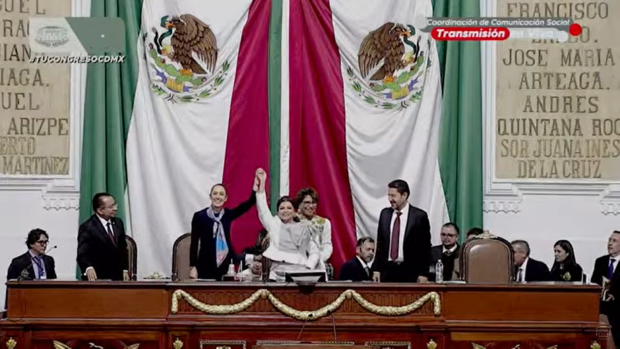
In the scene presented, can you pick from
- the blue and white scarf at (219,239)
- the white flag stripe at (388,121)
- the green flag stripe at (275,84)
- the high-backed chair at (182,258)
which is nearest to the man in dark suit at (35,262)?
the high-backed chair at (182,258)

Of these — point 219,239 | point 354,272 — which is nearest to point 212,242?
point 219,239

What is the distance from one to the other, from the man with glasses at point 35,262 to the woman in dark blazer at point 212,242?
54.5 inches

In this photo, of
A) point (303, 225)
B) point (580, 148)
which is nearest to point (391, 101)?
point (580, 148)

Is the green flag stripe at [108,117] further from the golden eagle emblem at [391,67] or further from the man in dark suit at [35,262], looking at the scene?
the golden eagle emblem at [391,67]

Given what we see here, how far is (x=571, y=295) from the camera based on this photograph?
31.7 ft

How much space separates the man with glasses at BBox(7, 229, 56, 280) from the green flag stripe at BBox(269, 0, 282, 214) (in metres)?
2.68

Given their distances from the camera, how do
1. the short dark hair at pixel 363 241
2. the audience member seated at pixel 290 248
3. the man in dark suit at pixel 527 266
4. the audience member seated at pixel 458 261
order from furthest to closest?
the man in dark suit at pixel 527 266
the short dark hair at pixel 363 241
the audience member seated at pixel 458 261
the audience member seated at pixel 290 248

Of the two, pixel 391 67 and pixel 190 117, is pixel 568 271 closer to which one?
pixel 391 67

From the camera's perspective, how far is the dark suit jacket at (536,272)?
38.9 feet

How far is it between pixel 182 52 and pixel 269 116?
45.8 inches

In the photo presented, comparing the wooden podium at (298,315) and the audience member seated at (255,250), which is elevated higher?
the audience member seated at (255,250)

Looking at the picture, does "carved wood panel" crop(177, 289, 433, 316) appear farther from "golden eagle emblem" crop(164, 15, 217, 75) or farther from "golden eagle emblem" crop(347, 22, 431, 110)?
"golden eagle emblem" crop(164, 15, 217, 75)

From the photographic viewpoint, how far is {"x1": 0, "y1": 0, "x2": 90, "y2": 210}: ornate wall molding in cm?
1296

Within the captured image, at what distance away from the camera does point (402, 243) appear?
421 inches
